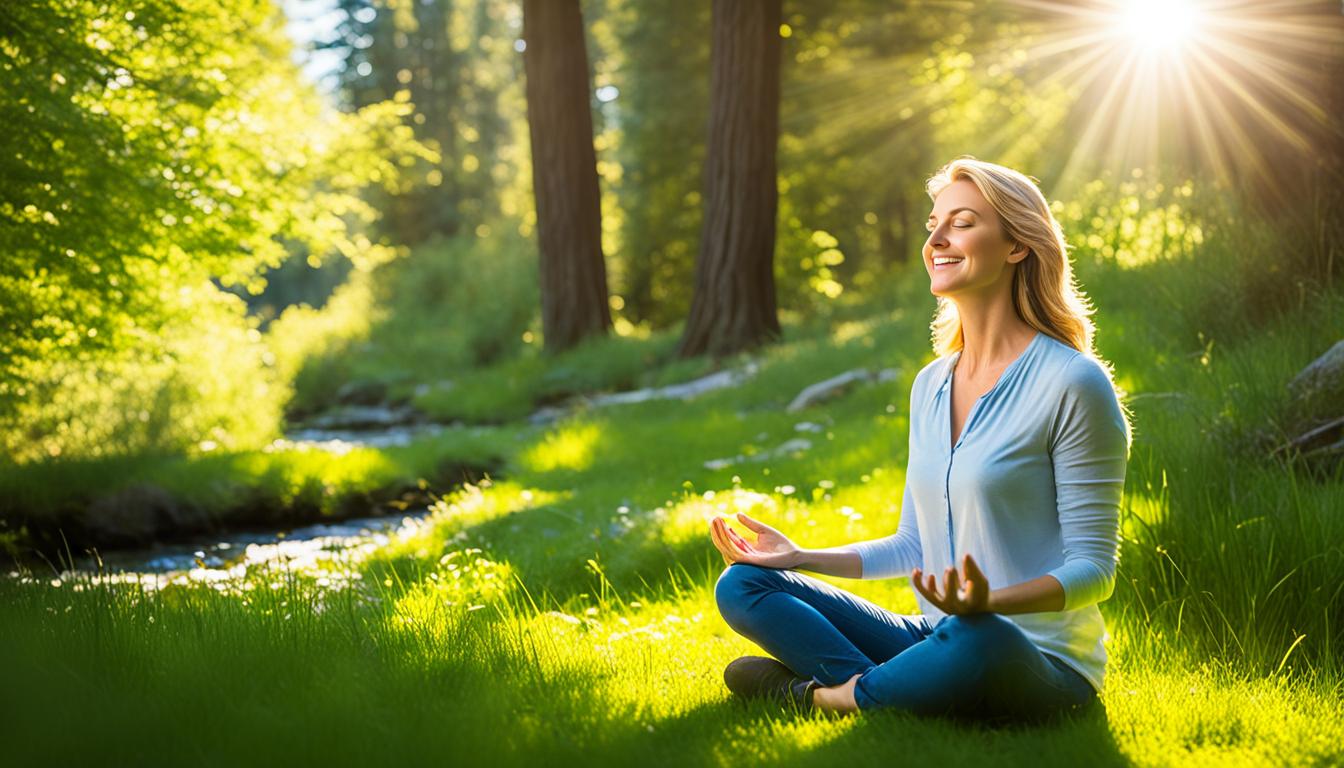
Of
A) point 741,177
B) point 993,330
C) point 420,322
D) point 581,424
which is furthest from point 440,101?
point 993,330

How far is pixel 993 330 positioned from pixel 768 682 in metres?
1.28

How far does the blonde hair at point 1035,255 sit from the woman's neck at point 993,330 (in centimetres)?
3

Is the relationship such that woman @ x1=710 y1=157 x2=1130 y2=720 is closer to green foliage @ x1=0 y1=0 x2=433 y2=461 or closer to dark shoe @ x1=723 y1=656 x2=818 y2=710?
dark shoe @ x1=723 y1=656 x2=818 y2=710

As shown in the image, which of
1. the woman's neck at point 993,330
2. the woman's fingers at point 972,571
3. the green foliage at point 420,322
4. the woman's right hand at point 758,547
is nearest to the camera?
the woman's fingers at point 972,571

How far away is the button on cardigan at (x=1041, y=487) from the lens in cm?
314

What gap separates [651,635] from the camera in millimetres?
4664

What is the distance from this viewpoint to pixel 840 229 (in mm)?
32375

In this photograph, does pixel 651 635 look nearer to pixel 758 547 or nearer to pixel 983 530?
pixel 758 547

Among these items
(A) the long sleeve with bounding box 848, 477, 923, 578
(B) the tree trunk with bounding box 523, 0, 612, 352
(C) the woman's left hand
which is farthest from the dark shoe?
(B) the tree trunk with bounding box 523, 0, 612, 352

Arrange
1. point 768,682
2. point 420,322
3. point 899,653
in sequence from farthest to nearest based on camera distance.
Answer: point 420,322 < point 768,682 < point 899,653

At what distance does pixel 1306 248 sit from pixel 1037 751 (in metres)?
5.99

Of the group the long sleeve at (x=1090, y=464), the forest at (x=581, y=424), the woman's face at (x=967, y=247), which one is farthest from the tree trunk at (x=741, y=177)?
the long sleeve at (x=1090, y=464)

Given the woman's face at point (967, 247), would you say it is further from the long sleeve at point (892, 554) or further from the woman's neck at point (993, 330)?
the long sleeve at point (892, 554)

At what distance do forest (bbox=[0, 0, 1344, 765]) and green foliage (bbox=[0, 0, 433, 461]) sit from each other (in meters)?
0.04
